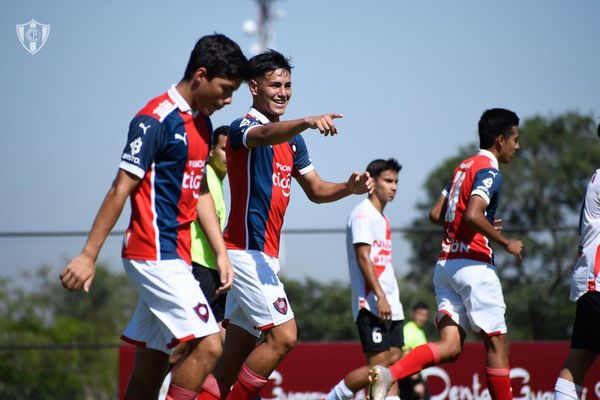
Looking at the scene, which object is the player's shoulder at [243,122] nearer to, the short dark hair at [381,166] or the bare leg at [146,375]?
the bare leg at [146,375]

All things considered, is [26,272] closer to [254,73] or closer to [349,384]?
[349,384]

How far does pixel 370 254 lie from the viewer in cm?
877

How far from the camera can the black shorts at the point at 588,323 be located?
6684 millimetres

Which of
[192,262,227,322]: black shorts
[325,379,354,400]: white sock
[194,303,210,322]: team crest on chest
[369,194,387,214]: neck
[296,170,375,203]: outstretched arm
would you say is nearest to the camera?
[194,303,210,322]: team crest on chest

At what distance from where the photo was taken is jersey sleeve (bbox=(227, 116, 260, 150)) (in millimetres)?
5732

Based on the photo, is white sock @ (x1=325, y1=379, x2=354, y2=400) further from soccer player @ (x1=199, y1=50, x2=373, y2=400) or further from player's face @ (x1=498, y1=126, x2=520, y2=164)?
player's face @ (x1=498, y1=126, x2=520, y2=164)

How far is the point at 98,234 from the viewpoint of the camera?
4.38 metres

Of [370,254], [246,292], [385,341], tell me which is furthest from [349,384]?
[246,292]

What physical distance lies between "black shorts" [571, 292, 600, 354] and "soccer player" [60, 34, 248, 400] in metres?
3.20

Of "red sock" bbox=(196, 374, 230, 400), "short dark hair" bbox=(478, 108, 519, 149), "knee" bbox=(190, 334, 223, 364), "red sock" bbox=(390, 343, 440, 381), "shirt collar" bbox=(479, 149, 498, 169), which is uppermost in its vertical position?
"short dark hair" bbox=(478, 108, 519, 149)

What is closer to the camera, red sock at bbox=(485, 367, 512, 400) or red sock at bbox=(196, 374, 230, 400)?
red sock at bbox=(196, 374, 230, 400)

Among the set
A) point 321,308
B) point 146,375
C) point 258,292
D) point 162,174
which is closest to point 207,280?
point 258,292

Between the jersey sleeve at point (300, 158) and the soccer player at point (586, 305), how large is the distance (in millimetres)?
2194

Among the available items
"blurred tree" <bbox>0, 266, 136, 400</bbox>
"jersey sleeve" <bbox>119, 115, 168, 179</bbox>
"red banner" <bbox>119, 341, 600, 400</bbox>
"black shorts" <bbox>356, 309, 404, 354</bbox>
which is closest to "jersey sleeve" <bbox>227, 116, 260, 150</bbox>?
"jersey sleeve" <bbox>119, 115, 168, 179</bbox>
